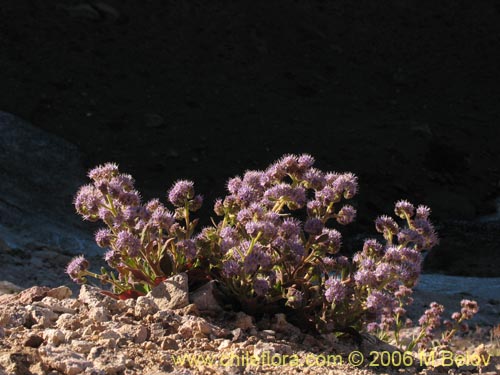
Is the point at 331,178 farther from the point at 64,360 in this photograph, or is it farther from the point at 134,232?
the point at 64,360

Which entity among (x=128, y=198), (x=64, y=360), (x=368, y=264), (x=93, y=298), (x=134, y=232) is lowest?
(x=64, y=360)

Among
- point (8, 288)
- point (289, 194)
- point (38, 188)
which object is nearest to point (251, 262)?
point (289, 194)

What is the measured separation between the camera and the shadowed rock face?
25.0ft

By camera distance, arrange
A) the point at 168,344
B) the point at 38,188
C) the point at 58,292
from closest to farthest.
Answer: the point at 168,344, the point at 58,292, the point at 38,188

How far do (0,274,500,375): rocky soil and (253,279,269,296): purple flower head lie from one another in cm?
11

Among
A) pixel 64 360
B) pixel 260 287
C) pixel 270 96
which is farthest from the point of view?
pixel 270 96

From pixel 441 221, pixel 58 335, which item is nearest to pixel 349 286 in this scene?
pixel 58 335

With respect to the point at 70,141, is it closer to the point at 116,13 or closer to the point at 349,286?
the point at 116,13

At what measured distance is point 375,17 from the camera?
52.4ft

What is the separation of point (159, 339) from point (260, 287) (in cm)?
42

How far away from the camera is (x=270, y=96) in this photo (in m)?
12.6

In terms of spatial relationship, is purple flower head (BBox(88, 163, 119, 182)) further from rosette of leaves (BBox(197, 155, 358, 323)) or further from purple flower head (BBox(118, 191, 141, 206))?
rosette of leaves (BBox(197, 155, 358, 323))

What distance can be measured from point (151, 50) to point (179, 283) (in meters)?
10.3

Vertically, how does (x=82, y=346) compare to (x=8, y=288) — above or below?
below
